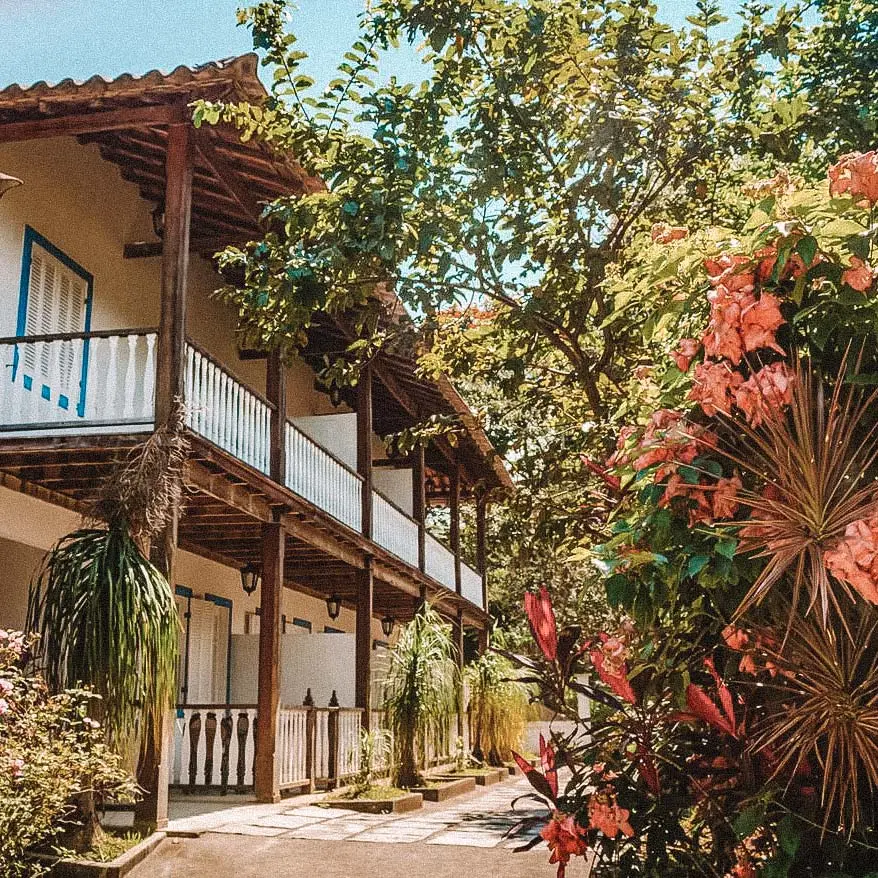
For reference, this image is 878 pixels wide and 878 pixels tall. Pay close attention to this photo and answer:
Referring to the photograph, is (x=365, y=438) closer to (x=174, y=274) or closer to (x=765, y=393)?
(x=174, y=274)

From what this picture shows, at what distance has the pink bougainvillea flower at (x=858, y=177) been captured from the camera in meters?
2.56

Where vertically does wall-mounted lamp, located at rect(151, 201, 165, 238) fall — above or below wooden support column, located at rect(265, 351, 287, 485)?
above

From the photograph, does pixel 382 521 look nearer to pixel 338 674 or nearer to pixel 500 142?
pixel 338 674

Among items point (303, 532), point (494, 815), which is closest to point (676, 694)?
point (494, 815)

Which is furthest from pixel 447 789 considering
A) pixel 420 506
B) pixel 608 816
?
pixel 608 816

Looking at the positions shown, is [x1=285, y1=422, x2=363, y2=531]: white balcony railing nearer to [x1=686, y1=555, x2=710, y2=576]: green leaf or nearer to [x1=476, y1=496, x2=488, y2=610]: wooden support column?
[x1=476, y1=496, x2=488, y2=610]: wooden support column

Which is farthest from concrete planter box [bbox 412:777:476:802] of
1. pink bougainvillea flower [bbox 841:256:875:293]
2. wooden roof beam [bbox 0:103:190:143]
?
pink bougainvillea flower [bbox 841:256:875:293]

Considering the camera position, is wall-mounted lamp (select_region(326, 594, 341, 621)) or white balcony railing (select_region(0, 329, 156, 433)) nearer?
white balcony railing (select_region(0, 329, 156, 433))

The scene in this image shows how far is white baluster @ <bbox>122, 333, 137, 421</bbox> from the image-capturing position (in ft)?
27.0

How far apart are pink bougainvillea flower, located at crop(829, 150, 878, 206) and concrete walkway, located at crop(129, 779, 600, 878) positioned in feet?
15.8

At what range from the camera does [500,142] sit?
595cm

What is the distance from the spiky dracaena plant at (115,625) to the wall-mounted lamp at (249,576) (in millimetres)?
6515

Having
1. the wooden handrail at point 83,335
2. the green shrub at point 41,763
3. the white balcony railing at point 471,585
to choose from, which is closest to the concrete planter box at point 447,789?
the green shrub at point 41,763

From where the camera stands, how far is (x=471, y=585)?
20.9 metres
